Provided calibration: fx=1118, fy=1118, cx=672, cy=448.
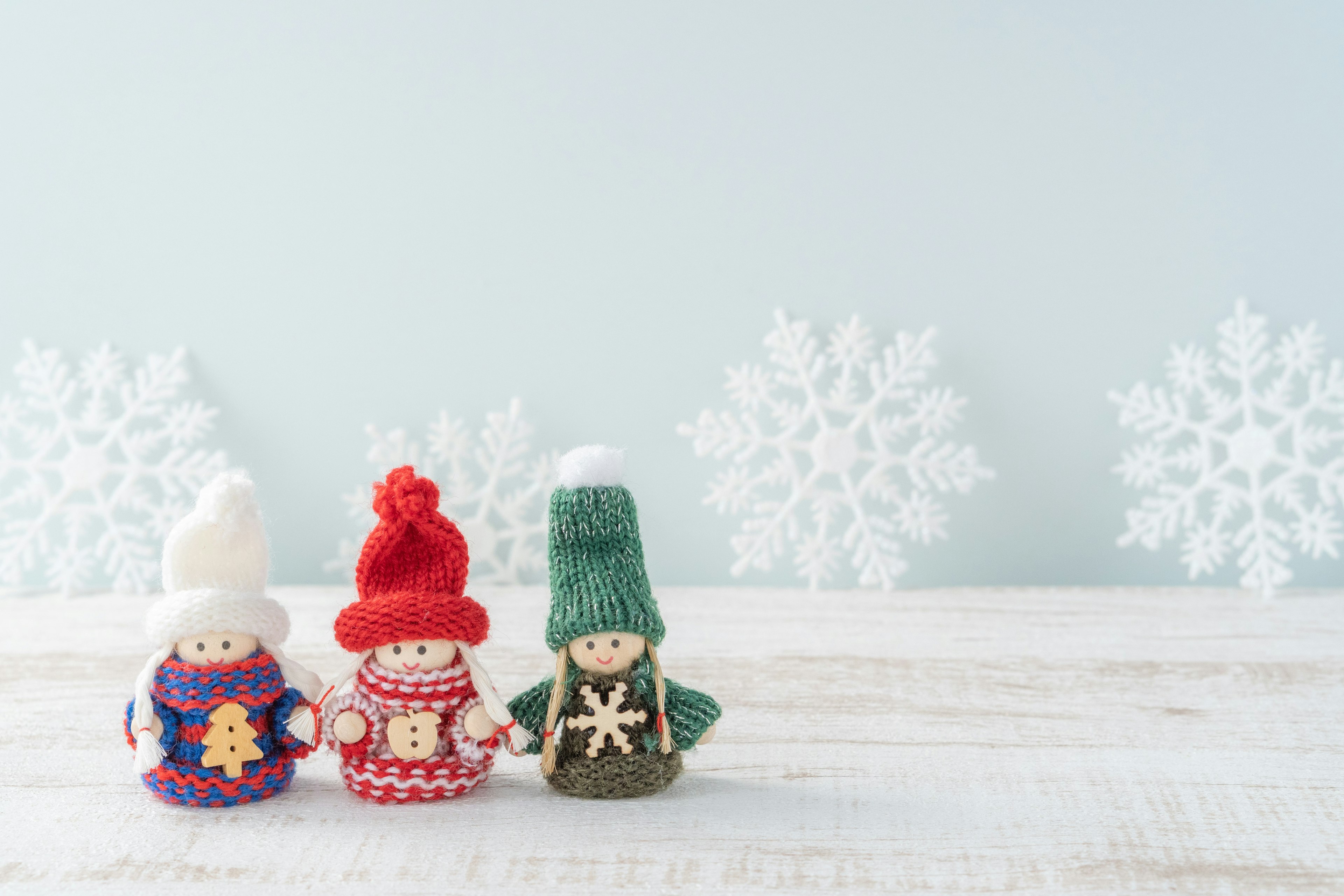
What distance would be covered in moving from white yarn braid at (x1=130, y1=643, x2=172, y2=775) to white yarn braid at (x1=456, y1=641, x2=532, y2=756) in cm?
22

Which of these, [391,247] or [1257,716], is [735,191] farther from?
[1257,716]

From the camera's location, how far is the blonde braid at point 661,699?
2.74 feet

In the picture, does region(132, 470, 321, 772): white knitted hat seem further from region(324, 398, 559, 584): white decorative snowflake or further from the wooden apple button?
region(324, 398, 559, 584): white decorative snowflake

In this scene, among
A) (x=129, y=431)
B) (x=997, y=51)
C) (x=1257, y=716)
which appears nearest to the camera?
(x=1257, y=716)

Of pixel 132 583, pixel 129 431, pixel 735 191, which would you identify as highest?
pixel 735 191

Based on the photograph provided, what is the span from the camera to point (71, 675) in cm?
118

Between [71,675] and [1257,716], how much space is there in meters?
1.19

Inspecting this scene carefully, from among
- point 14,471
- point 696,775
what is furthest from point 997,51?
point 14,471

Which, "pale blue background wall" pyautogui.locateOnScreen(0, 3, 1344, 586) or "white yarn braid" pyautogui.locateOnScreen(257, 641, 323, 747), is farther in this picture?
"pale blue background wall" pyautogui.locateOnScreen(0, 3, 1344, 586)

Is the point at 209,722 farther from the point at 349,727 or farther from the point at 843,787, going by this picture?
the point at 843,787

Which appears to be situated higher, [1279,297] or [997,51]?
[997,51]

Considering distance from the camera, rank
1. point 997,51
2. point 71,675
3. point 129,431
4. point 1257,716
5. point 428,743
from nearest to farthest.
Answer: point 428,743 < point 1257,716 < point 71,675 < point 997,51 < point 129,431

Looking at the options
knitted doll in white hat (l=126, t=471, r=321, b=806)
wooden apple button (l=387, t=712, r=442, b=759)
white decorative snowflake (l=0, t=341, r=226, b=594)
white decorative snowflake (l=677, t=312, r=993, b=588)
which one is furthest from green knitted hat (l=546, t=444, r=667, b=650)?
white decorative snowflake (l=0, t=341, r=226, b=594)

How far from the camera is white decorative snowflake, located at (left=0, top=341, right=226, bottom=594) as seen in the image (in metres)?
1.59
